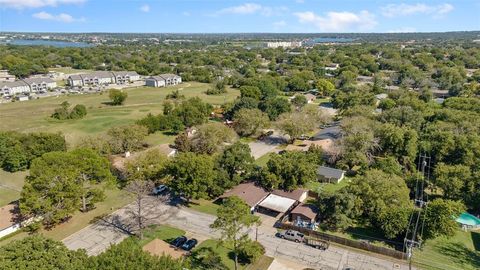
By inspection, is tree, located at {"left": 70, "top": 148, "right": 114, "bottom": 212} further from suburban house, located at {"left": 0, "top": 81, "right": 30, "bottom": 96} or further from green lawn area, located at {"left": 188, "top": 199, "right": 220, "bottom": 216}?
suburban house, located at {"left": 0, "top": 81, "right": 30, "bottom": 96}

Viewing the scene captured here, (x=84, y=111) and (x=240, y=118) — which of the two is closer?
(x=240, y=118)

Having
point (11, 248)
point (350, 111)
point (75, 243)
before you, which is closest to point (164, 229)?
point (75, 243)

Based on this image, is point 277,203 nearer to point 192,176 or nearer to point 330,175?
point 192,176

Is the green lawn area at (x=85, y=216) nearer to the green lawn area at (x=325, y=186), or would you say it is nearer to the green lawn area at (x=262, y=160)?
the green lawn area at (x=262, y=160)

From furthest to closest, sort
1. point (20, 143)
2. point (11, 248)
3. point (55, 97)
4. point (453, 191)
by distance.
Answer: point (55, 97) < point (20, 143) < point (453, 191) < point (11, 248)

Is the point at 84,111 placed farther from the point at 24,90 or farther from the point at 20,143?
the point at 24,90

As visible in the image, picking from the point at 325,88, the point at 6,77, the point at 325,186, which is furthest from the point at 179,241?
the point at 6,77

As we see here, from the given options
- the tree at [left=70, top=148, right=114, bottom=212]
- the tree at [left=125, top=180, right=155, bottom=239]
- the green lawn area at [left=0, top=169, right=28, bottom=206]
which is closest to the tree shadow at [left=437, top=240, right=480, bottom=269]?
the tree at [left=125, top=180, right=155, bottom=239]
